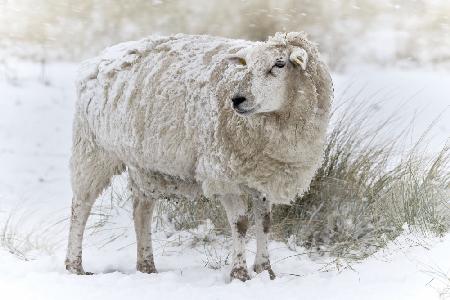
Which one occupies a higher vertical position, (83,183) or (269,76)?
(269,76)

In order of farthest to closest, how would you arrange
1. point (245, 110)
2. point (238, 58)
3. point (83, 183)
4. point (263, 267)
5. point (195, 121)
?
point (83, 183) → point (263, 267) → point (195, 121) → point (238, 58) → point (245, 110)

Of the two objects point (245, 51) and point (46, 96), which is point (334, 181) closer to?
point (245, 51)

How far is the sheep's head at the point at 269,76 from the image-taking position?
373 cm

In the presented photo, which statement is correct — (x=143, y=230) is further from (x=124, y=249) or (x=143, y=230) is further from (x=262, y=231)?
(x=262, y=231)

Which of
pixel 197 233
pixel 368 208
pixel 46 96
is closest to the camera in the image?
pixel 368 208

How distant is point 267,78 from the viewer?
12.4 feet

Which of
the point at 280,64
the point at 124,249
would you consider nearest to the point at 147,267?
the point at 124,249

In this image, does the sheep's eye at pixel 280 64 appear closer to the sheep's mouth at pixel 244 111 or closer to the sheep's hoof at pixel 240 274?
the sheep's mouth at pixel 244 111

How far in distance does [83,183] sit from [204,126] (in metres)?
1.18

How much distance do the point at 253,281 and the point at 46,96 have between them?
5.48 metres

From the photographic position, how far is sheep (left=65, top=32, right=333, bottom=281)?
12.6 ft

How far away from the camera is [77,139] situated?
4.90 m

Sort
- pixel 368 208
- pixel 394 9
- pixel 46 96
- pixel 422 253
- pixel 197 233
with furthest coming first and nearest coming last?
pixel 394 9 → pixel 46 96 → pixel 197 233 → pixel 368 208 → pixel 422 253

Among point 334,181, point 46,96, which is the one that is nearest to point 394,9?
point 46,96
